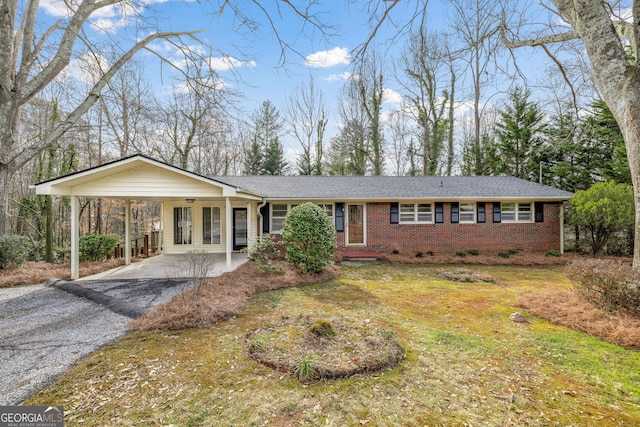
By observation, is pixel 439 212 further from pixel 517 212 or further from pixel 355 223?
pixel 355 223

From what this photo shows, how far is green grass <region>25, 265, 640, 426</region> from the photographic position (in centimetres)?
252

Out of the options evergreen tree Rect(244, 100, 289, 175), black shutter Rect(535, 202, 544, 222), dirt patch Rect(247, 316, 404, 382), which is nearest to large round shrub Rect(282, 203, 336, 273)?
dirt patch Rect(247, 316, 404, 382)

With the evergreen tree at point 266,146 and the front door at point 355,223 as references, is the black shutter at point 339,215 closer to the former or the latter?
the front door at point 355,223

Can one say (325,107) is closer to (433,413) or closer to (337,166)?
(337,166)

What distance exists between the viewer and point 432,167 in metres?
22.3

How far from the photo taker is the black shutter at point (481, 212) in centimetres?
1257

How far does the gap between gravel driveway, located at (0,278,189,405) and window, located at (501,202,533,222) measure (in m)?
13.7

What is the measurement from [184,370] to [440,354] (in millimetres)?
3334

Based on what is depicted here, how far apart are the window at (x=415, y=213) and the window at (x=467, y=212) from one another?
1.46m

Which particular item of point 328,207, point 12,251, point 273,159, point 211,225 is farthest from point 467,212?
point 12,251

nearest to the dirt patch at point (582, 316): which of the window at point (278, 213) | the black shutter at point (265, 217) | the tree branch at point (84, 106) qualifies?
the window at point (278, 213)

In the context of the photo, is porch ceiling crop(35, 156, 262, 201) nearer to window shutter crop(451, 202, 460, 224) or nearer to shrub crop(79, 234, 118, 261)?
shrub crop(79, 234, 118, 261)

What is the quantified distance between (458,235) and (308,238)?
829 cm

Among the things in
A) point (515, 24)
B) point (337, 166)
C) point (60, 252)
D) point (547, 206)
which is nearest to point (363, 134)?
point (337, 166)
